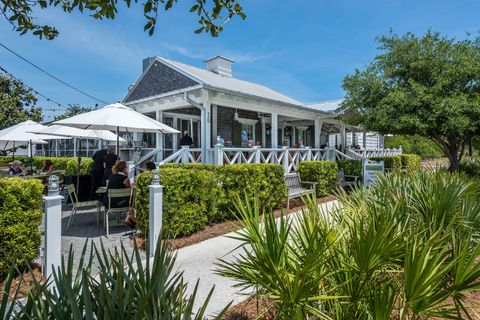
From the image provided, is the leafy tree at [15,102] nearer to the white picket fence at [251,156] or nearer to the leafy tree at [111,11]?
the white picket fence at [251,156]

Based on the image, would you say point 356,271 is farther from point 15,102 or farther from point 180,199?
point 15,102

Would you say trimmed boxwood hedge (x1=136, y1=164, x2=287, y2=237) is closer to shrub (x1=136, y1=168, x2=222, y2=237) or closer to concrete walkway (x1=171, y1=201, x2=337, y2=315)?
shrub (x1=136, y1=168, x2=222, y2=237)

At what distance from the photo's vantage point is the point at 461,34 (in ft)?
39.5

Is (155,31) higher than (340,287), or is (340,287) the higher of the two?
(155,31)

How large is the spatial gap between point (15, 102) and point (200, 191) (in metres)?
23.0

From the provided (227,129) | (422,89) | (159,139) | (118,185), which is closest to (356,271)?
(118,185)

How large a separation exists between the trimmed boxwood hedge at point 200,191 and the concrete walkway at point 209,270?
0.52 metres

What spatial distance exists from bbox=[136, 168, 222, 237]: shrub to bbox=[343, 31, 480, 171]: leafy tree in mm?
8702

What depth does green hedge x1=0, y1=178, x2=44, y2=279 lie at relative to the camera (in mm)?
4160

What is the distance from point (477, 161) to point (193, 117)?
15.9 m

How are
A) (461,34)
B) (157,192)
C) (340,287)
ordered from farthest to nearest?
(461,34) < (157,192) < (340,287)

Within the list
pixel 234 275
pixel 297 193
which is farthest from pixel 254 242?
pixel 297 193

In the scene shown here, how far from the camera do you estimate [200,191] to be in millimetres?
6566

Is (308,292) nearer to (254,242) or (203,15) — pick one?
(254,242)
